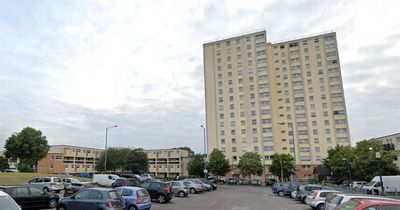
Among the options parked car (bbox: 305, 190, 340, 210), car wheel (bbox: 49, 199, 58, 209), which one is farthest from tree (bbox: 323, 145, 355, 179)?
car wheel (bbox: 49, 199, 58, 209)

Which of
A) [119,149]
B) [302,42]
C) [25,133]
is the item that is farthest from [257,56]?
[25,133]

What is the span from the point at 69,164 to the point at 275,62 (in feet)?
238

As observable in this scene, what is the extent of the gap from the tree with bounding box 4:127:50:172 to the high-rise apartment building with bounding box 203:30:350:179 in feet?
158

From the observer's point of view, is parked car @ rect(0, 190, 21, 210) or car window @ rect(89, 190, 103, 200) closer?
A: parked car @ rect(0, 190, 21, 210)

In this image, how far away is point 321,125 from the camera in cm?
8194

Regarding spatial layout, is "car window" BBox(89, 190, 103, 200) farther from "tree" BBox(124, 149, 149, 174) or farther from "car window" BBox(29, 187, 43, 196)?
"tree" BBox(124, 149, 149, 174)

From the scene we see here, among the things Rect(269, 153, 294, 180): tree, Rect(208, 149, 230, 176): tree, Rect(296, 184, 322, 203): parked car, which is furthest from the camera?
Rect(208, 149, 230, 176): tree

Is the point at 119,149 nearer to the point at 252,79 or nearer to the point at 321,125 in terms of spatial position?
the point at 252,79

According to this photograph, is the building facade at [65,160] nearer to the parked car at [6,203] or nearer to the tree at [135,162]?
the tree at [135,162]

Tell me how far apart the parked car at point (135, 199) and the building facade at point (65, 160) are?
80.6 meters

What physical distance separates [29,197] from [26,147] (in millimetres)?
41231

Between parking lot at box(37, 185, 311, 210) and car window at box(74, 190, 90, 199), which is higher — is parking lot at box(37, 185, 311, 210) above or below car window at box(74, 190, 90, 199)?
below

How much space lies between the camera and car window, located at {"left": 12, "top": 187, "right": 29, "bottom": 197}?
1488 cm

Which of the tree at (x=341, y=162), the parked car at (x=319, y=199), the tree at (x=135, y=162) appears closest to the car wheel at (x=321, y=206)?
the parked car at (x=319, y=199)
